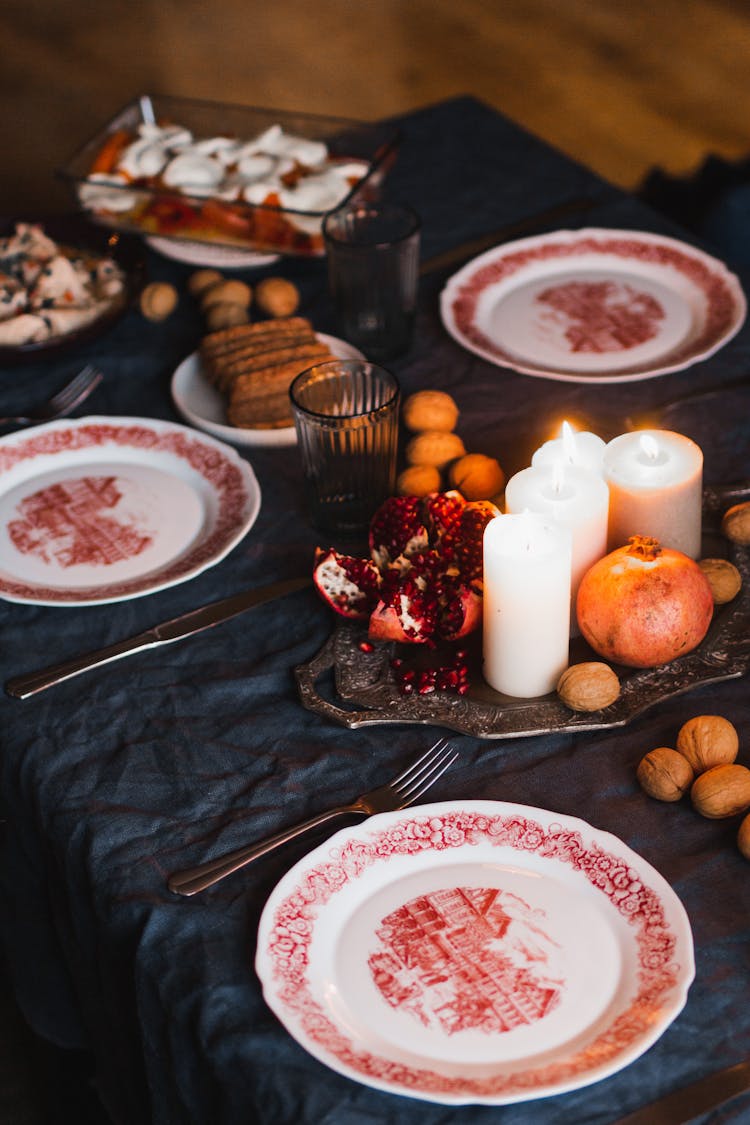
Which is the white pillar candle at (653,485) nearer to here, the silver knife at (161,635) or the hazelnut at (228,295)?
the silver knife at (161,635)

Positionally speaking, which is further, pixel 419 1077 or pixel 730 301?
pixel 730 301

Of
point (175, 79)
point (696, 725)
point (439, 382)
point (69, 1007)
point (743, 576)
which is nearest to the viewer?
point (696, 725)

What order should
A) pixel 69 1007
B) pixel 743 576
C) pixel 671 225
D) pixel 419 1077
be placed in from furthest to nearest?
pixel 671 225 < pixel 69 1007 < pixel 743 576 < pixel 419 1077

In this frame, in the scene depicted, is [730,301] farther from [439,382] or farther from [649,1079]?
[649,1079]

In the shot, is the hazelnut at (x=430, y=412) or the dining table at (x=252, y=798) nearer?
the dining table at (x=252, y=798)

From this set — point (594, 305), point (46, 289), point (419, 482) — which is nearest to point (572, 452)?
point (419, 482)

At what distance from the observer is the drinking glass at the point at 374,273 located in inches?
58.6

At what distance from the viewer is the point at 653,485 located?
1.05 meters

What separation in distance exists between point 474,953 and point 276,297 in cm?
105

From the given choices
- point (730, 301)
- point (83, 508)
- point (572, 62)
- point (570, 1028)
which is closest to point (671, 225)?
point (730, 301)

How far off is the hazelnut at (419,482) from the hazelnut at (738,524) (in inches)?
11.9

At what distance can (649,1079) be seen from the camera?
746 millimetres

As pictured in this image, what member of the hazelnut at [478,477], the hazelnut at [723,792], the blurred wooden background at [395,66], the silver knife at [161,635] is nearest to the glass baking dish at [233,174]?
the hazelnut at [478,477]

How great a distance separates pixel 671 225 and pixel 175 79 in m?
2.82
